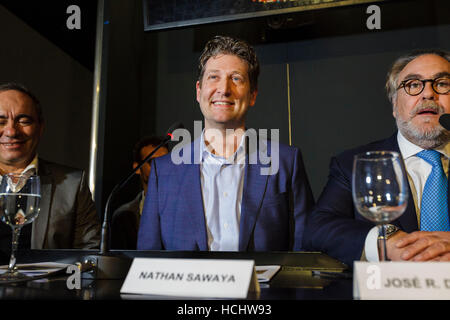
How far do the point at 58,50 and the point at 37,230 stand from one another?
1520 millimetres

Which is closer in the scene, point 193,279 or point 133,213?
point 193,279

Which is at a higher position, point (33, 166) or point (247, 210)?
point (33, 166)

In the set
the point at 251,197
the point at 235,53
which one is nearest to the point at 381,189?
the point at 251,197

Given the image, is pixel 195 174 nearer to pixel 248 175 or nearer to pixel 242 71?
pixel 248 175

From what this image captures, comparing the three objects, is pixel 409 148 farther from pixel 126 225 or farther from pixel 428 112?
pixel 126 225

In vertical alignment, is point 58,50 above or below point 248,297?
above

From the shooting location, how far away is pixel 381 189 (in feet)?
2.51

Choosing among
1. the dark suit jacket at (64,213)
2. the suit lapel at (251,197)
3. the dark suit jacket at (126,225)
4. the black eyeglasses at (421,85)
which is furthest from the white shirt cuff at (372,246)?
the dark suit jacket at (126,225)

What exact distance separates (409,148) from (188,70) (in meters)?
1.58

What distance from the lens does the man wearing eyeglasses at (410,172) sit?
1243 millimetres

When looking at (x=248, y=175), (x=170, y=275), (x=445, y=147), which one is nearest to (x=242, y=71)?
(x=248, y=175)
